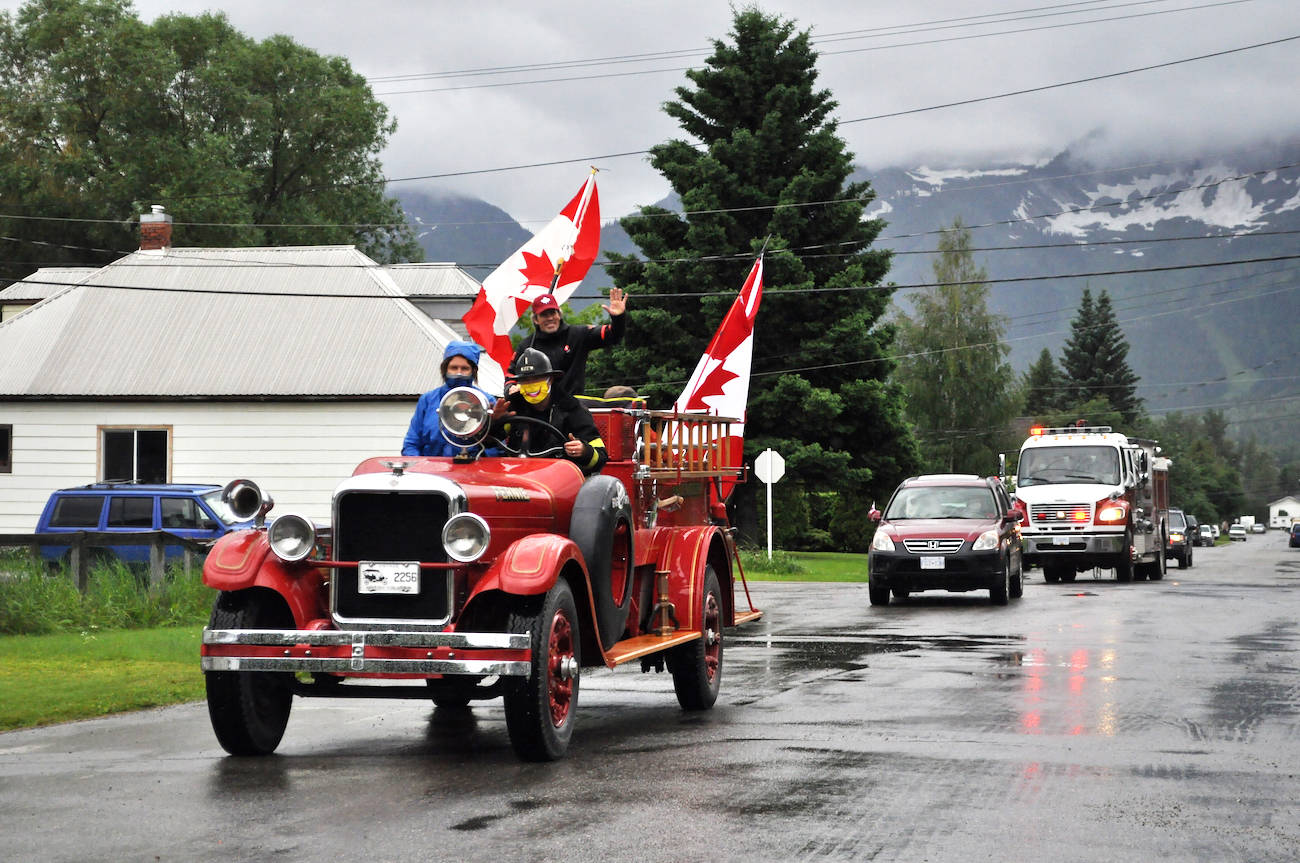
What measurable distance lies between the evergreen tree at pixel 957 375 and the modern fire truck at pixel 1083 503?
4763cm

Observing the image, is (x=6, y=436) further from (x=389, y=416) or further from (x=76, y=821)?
(x=76, y=821)

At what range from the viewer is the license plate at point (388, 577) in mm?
8352

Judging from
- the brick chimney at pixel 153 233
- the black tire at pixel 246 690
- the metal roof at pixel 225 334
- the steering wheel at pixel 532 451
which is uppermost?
the brick chimney at pixel 153 233

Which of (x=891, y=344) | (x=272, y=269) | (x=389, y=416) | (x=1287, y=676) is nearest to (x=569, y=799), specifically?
(x=1287, y=676)

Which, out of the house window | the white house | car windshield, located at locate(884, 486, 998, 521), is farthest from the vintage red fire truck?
the house window

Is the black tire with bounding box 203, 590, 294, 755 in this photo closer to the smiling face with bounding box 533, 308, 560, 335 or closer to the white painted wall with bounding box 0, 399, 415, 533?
the smiling face with bounding box 533, 308, 560, 335

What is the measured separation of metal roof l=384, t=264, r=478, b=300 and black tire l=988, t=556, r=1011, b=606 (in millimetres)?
20175

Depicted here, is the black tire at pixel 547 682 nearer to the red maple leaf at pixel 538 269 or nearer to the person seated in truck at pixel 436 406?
the person seated in truck at pixel 436 406

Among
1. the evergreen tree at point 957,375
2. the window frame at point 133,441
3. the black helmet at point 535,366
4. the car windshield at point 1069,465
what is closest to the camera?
the black helmet at point 535,366

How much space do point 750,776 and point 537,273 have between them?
1024 cm

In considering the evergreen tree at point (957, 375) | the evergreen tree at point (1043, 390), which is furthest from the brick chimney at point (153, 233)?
the evergreen tree at point (1043, 390)

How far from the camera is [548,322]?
1038 centimetres

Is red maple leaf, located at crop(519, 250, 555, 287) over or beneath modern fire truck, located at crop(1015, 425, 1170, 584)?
over

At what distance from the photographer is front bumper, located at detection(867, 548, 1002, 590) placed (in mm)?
21672
